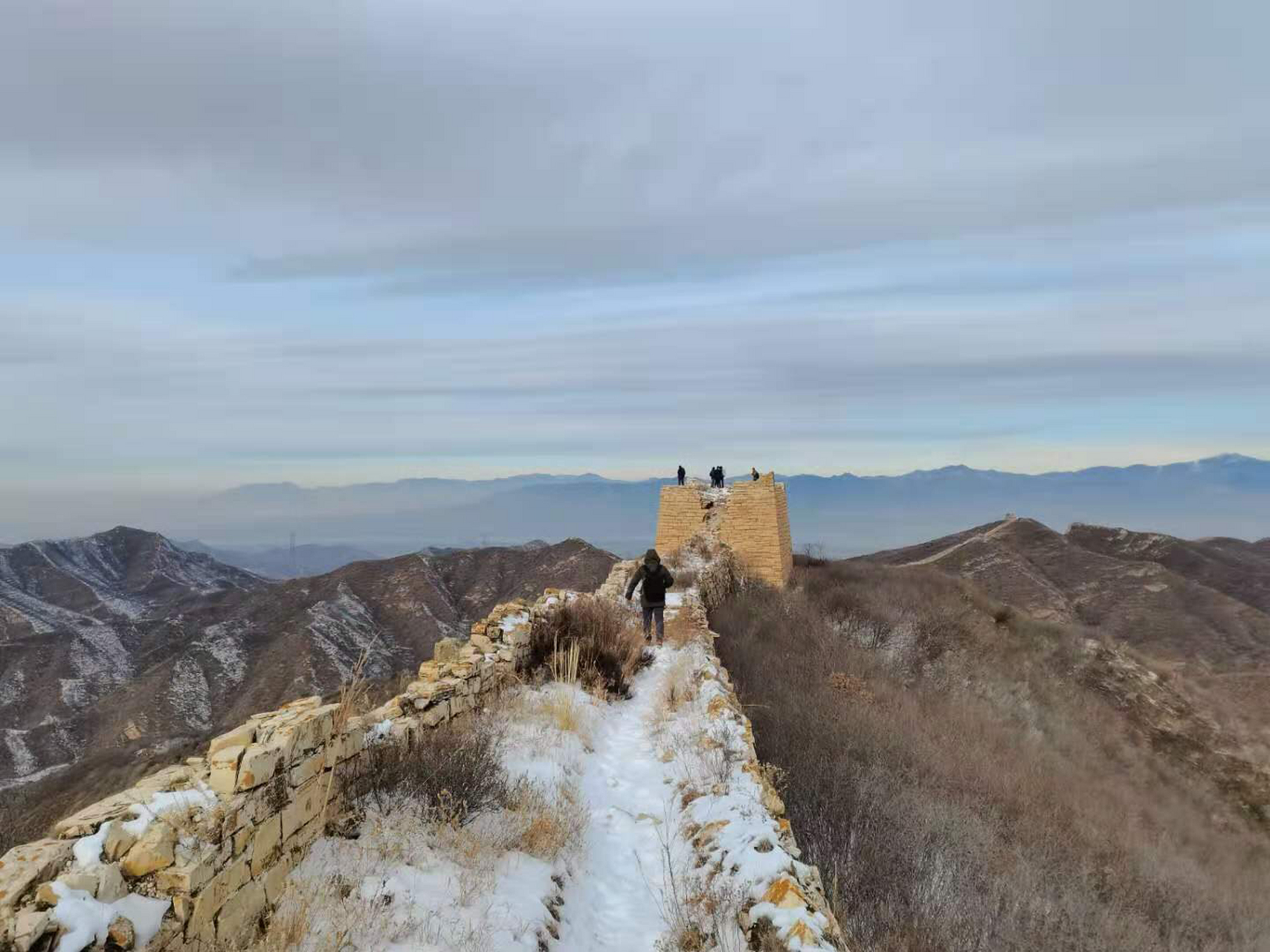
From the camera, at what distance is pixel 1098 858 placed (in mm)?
7684

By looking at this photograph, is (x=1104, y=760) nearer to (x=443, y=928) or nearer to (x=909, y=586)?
(x=909, y=586)

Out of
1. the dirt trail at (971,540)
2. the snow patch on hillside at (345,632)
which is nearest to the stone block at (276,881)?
the snow patch on hillside at (345,632)

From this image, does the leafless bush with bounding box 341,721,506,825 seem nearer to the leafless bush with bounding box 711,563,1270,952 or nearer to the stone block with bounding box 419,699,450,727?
the stone block with bounding box 419,699,450,727

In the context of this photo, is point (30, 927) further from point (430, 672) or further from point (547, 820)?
point (430, 672)

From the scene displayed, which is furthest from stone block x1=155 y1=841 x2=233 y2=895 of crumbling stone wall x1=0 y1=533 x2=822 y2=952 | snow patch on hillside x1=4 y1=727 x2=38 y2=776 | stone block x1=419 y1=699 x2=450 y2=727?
snow patch on hillside x1=4 y1=727 x2=38 y2=776

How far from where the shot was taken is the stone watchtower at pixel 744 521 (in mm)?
20109

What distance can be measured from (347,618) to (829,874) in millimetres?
60853

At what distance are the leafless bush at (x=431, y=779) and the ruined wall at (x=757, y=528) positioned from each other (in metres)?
15.1

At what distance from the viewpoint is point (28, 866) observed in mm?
2771

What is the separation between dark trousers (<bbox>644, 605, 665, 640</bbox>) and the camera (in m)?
12.7

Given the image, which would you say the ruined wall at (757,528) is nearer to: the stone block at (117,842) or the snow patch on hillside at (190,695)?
the stone block at (117,842)

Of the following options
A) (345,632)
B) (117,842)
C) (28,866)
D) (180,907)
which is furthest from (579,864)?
(345,632)

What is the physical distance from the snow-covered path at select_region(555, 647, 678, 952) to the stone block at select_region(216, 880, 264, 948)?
5.77ft

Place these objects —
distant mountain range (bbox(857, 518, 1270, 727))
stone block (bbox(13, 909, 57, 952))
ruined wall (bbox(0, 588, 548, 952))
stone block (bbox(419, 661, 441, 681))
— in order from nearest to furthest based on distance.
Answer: stone block (bbox(13, 909, 57, 952)) → ruined wall (bbox(0, 588, 548, 952)) → stone block (bbox(419, 661, 441, 681)) → distant mountain range (bbox(857, 518, 1270, 727))
